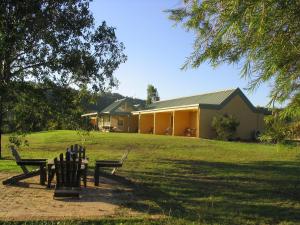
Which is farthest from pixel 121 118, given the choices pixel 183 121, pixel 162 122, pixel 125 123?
pixel 183 121

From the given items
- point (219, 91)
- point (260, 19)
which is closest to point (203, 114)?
point (219, 91)

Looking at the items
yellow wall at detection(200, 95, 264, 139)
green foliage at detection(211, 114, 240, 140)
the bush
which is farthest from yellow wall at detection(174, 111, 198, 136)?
the bush

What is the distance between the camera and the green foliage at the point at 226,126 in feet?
115

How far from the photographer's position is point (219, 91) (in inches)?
1634

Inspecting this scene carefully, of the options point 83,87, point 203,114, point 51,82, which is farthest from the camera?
point 203,114

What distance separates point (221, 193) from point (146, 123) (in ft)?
132

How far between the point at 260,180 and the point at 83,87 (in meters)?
6.90

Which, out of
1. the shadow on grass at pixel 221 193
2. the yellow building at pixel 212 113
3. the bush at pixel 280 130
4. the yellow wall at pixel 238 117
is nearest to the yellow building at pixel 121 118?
the yellow building at pixel 212 113

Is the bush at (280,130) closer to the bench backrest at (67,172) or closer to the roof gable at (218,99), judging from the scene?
the bench backrest at (67,172)

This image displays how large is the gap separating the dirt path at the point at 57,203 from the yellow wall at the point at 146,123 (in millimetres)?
38839

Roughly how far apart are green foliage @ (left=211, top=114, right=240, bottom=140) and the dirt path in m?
24.3

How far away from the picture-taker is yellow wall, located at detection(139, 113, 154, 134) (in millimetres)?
50531

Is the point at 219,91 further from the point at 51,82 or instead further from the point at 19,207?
the point at 19,207

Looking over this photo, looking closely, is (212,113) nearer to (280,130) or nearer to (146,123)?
(146,123)
